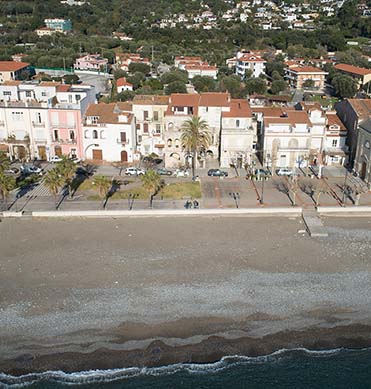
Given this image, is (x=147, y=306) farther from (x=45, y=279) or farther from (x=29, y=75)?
(x=29, y=75)

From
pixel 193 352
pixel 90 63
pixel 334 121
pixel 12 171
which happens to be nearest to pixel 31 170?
pixel 12 171

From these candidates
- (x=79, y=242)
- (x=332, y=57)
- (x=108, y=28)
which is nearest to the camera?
(x=79, y=242)

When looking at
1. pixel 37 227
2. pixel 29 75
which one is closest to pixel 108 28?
pixel 29 75

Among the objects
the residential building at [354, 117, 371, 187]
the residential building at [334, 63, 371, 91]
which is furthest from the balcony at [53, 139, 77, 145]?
the residential building at [334, 63, 371, 91]

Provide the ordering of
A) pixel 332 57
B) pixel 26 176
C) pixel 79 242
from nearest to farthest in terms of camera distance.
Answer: pixel 79 242 < pixel 26 176 < pixel 332 57

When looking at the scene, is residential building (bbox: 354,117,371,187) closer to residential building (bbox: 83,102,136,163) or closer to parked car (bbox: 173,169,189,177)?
parked car (bbox: 173,169,189,177)

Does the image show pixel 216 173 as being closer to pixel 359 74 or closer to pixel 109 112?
pixel 109 112

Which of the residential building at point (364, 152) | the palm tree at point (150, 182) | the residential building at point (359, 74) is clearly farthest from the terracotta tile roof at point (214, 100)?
the residential building at point (359, 74)
